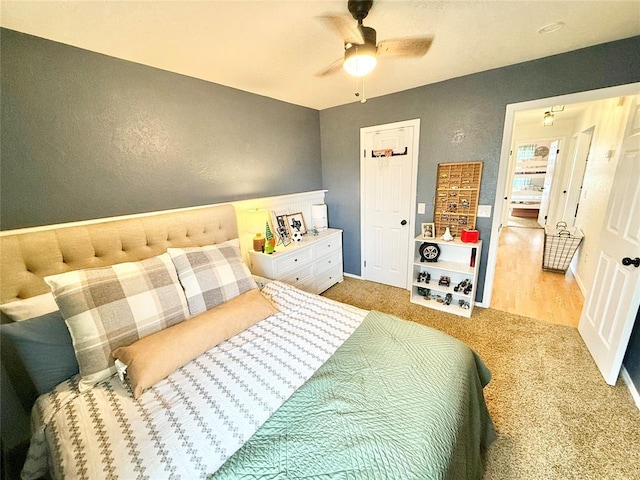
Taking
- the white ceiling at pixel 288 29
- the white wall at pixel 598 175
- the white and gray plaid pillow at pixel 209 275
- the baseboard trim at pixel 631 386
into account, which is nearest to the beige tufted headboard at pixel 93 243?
the white and gray plaid pillow at pixel 209 275

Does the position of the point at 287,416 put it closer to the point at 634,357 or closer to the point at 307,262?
the point at 307,262

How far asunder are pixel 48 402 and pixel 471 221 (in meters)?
3.36

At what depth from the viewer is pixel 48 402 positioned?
1.08 metres

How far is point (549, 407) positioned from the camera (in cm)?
159

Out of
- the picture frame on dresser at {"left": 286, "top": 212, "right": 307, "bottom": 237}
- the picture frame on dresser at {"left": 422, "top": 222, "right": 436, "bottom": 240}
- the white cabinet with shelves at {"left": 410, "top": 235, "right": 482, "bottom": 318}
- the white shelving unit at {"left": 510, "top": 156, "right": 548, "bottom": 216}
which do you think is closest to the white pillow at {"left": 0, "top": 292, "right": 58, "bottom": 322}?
the picture frame on dresser at {"left": 286, "top": 212, "right": 307, "bottom": 237}

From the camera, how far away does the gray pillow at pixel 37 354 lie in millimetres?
1098

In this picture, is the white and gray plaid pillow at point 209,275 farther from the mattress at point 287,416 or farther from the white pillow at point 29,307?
the white pillow at point 29,307

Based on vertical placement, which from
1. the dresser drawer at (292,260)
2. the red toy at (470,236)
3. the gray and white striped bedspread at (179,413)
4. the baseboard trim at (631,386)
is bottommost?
the baseboard trim at (631,386)

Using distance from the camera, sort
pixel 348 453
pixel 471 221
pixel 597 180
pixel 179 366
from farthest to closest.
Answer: pixel 597 180
pixel 471 221
pixel 179 366
pixel 348 453

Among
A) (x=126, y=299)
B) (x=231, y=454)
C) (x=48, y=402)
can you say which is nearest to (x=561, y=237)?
(x=231, y=454)

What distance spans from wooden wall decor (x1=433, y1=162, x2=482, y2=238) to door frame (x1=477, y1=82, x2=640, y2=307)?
19 cm

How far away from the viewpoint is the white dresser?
8.07 ft

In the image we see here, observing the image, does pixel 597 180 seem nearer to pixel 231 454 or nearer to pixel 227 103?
pixel 227 103

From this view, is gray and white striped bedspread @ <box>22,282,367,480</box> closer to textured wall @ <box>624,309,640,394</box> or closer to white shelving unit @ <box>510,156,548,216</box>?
textured wall @ <box>624,309,640,394</box>
